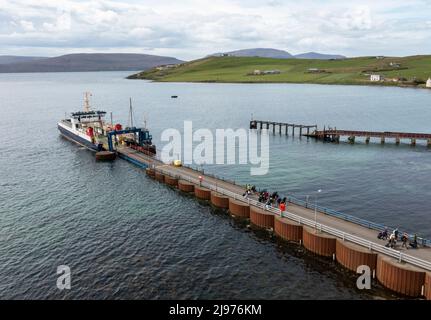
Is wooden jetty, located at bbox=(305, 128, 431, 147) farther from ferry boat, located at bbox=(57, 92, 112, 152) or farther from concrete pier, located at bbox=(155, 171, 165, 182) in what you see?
ferry boat, located at bbox=(57, 92, 112, 152)

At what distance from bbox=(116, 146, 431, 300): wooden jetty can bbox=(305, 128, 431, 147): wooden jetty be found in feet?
187

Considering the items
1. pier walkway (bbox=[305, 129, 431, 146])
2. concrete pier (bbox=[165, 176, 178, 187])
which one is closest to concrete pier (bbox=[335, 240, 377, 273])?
concrete pier (bbox=[165, 176, 178, 187])

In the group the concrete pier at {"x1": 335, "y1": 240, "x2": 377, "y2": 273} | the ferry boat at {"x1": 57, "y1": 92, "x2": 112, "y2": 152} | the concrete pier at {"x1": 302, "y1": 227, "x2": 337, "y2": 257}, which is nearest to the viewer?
the concrete pier at {"x1": 335, "y1": 240, "x2": 377, "y2": 273}

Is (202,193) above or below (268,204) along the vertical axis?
below

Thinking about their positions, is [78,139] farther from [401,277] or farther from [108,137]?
[401,277]

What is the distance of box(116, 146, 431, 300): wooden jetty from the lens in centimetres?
3534

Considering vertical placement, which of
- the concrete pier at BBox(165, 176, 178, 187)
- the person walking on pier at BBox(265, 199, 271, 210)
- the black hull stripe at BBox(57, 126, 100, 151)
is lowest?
the concrete pier at BBox(165, 176, 178, 187)

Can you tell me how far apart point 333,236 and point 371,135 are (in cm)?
7386

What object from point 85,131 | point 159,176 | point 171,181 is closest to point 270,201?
point 171,181

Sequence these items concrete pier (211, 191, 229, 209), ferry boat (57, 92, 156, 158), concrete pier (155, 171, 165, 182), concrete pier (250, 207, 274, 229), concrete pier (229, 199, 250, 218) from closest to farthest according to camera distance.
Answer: concrete pier (250, 207, 274, 229)
concrete pier (229, 199, 250, 218)
concrete pier (211, 191, 229, 209)
concrete pier (155, 171, 165, 182)
ferry boat (57, 92, 156, 158)

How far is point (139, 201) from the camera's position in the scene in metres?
63.4

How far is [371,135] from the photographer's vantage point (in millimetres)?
108688

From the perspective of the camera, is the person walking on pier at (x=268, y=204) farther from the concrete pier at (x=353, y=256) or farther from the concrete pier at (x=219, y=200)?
the concrete pier at (x=353, y=256)

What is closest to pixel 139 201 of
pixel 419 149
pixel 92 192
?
pixel 92 192
